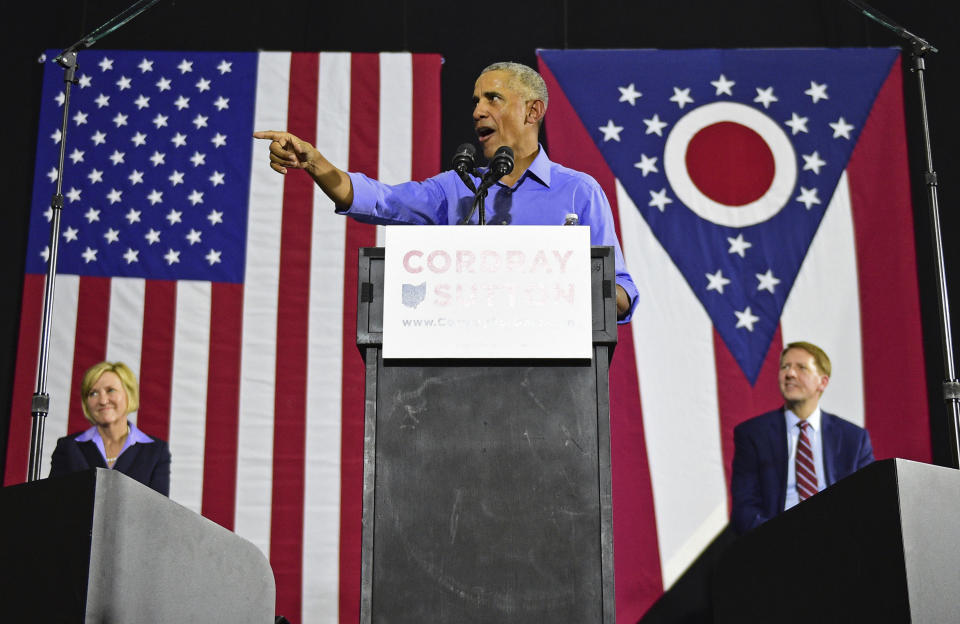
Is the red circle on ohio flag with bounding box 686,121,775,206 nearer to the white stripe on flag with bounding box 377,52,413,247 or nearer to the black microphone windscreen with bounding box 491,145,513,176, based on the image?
the white stripe on flag with bounding box 377,52,413,247

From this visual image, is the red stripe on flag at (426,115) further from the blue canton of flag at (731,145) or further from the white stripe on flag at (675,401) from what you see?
the white stripe on flag at (675,401)

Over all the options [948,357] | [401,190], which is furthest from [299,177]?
[948,357]

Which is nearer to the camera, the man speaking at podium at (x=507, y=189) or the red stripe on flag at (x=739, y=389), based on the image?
the man speaking at podium at (x=507, y=189)

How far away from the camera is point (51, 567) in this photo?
184cm

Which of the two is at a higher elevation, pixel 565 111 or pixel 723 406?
pixel 565 111

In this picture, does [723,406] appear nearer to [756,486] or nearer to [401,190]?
[756,486]

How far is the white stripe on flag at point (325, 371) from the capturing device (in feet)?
15.6

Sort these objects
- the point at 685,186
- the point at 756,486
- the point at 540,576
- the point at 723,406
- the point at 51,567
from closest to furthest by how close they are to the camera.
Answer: the point at 51,567 → the point at 540,576 → the point at 756,486 → the point at 723,406 → the point at 685,186

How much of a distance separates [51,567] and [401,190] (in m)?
1.30

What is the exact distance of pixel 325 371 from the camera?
4.99 m

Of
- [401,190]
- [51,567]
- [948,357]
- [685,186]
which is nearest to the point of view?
[51,567]

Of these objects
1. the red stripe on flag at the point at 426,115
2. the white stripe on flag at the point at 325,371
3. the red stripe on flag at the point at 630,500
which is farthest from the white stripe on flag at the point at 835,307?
the white stripe on flag at the point at 325,371

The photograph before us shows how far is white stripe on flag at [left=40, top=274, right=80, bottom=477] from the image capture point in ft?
16.1

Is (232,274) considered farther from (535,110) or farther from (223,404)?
(535,110)
